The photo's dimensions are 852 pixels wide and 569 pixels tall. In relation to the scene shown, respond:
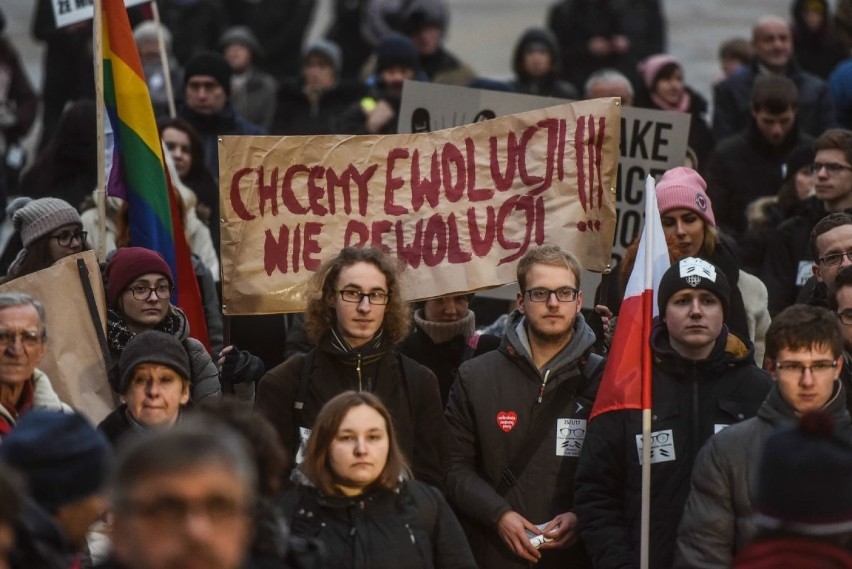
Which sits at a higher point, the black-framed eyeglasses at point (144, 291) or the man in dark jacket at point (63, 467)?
the black-framed eyeglasses at point (144, 291)

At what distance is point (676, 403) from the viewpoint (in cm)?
685

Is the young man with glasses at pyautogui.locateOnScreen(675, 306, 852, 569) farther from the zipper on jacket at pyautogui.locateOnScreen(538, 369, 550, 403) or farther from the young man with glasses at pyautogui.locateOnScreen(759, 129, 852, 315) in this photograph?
the young man with glasses at pyautogui.locateOnScreen(759, 129, 852, 315)

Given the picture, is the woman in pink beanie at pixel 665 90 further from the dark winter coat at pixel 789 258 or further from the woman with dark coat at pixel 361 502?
the woman with dark coat at pixel 361 502

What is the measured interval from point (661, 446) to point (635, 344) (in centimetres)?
40

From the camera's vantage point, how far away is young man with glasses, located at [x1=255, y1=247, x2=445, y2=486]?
7.01 metres

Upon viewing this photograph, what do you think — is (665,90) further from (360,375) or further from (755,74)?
(360,375)

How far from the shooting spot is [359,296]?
7094 millimetres

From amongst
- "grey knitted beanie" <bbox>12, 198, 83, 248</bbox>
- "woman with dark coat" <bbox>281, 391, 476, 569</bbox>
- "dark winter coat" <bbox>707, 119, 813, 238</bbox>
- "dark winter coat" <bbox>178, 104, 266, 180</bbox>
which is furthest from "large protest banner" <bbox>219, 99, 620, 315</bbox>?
"dark winter coat" <bbox>178, 104, 266, 180</bbox>

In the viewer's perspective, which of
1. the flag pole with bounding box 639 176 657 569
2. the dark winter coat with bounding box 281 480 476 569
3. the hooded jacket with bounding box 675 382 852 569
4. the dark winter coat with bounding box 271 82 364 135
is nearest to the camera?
the dark winter coat with bounding box 281 480 476 569

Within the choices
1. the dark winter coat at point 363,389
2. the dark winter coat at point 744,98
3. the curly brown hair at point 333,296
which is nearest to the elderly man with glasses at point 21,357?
the dark winter coat at point 363,389

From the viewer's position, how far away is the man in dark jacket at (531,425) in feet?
23.3

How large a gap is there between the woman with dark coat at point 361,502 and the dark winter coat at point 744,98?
275 inches

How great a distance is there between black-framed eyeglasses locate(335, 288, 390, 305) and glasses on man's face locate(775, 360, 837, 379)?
165cm

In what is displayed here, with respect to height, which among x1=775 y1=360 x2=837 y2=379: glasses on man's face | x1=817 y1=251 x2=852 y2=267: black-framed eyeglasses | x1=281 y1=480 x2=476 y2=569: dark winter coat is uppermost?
x1=817 y1=251 x2=852 y2=267: black-framed eyeglasses
